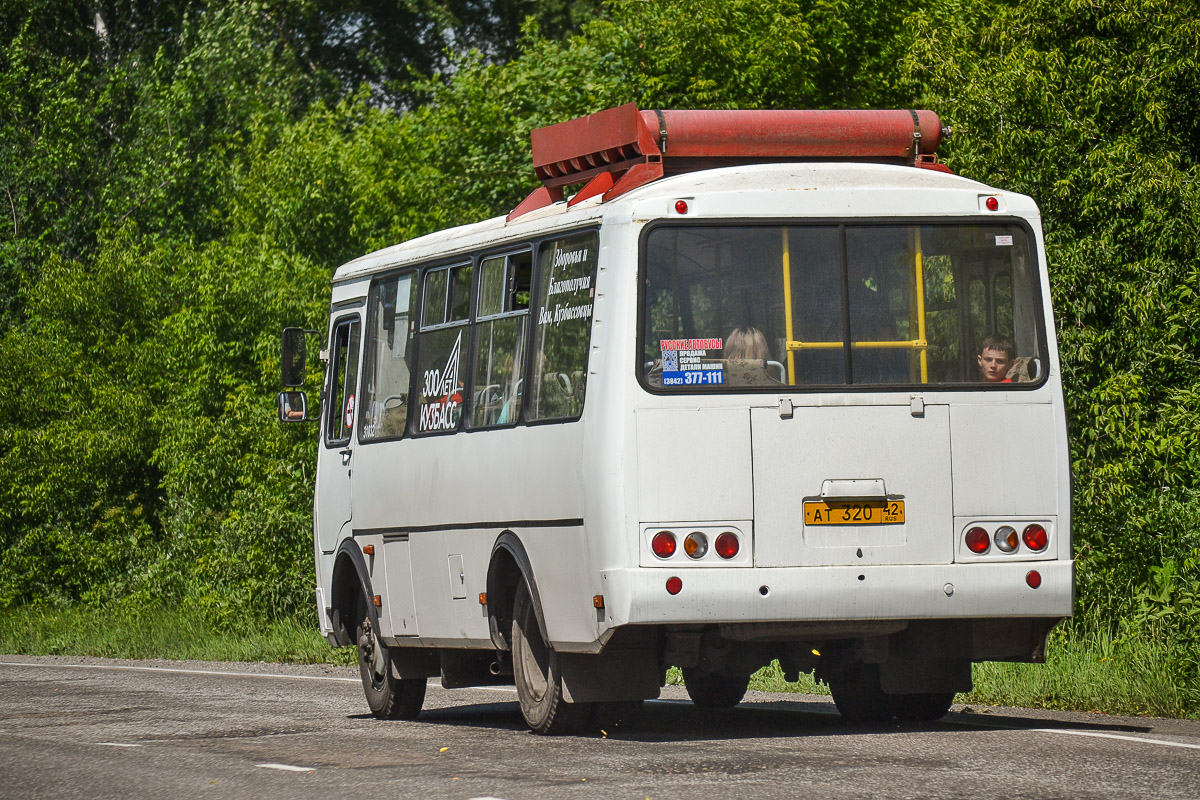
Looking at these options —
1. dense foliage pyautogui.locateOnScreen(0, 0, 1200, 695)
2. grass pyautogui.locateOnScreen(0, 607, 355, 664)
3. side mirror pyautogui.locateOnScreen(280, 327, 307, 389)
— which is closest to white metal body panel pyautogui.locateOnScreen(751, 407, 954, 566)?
dense foliage pyautogui.locateOnScreen(0, 0, 1200, 695)

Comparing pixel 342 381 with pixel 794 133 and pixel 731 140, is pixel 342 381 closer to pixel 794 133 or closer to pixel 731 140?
pixel 731 140

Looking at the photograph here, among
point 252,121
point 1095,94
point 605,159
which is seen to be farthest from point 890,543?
point 252,121

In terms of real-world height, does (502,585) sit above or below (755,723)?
above

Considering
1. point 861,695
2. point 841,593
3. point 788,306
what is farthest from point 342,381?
point 841,593

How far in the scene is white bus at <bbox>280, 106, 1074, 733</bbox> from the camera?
32.7ft

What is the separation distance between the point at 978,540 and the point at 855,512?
0.64 metres

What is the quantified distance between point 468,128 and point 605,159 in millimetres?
20981

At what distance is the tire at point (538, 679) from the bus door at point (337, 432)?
2.61 m

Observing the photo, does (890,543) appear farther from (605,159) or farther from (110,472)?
(110,472)

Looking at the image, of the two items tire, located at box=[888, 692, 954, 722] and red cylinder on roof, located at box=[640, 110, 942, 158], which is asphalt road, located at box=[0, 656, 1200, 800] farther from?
red cylinder on roof, located at box=[640, 110, 942, 158]

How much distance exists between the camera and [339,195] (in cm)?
3459

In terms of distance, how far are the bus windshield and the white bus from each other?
0.04 feet

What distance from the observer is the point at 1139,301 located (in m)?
16.7

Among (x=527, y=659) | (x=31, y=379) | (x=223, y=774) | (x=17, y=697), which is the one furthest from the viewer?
(x=31, y=379)
